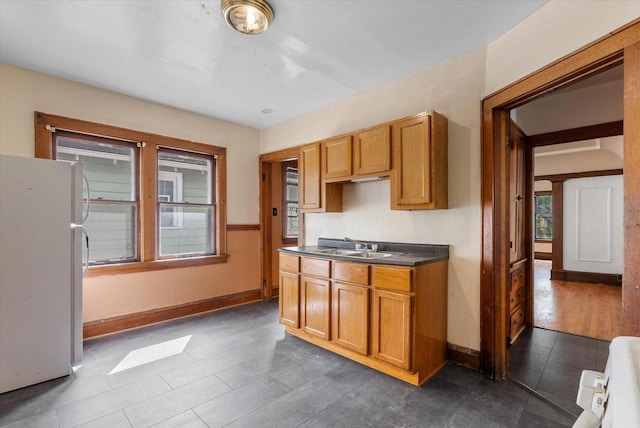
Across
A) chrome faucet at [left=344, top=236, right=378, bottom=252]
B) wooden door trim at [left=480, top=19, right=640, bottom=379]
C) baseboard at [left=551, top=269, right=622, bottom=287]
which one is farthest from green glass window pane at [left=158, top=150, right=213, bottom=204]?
baseboard at [left=551, top=269, right=622, bottom=287]

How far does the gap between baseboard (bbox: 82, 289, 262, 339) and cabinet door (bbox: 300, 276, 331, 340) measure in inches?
64.9

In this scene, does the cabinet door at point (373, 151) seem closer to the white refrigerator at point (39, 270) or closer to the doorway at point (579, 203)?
the doorway at point (579, 203)

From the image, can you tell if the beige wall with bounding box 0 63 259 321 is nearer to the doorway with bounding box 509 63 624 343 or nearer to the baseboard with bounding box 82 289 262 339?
the baseboard with bounding box 82 289 262 339

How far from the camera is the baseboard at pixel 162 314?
3.22 meters

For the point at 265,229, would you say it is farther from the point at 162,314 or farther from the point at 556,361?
the point at 556,361

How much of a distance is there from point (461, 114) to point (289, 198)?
127 inches

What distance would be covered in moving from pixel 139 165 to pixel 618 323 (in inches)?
233

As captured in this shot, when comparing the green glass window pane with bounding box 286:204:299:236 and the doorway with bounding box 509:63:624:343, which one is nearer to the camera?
the doorway with bounding box 509:63:624:343

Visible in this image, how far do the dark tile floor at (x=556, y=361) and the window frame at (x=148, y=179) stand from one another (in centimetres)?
355

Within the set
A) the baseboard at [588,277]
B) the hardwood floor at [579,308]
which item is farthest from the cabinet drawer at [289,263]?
the baseboard at [588,277]

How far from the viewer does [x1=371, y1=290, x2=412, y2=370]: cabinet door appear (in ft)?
7.43

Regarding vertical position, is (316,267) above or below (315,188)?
below

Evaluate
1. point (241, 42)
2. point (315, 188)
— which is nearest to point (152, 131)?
point (241, 42)

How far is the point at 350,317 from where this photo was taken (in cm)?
264
